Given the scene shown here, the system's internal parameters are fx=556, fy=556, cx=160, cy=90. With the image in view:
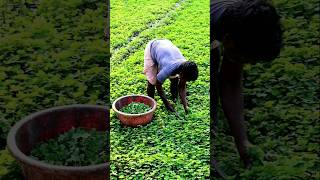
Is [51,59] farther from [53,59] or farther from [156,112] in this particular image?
[156,112]

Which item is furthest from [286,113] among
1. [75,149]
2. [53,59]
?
[53,59]

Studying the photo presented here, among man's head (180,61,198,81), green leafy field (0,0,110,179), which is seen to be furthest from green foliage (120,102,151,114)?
green leafy field (0,0,110,179)

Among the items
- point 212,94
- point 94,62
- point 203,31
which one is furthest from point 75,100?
point 203,31

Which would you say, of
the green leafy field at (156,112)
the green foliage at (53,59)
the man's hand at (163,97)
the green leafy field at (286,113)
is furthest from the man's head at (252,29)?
the green foliage at (53,59)

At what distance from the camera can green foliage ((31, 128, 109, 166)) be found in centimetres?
277

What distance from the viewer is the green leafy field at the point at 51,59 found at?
354 centimetres

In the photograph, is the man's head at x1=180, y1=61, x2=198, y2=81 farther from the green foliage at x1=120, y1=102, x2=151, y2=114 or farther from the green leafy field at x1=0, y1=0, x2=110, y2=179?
the green leafy field at x1=0, y1=0, x2=110, y2=179

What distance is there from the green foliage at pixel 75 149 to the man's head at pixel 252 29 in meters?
0.89

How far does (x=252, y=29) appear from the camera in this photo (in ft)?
7.53

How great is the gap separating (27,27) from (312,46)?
2347 mm

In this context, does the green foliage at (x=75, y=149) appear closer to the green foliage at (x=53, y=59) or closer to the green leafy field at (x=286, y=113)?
the green foliage at (x=53, y=59)

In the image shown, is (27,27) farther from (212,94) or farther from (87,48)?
(212,94)

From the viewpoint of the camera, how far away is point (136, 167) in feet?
7.55

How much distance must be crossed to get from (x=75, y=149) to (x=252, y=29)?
3.69 feet
